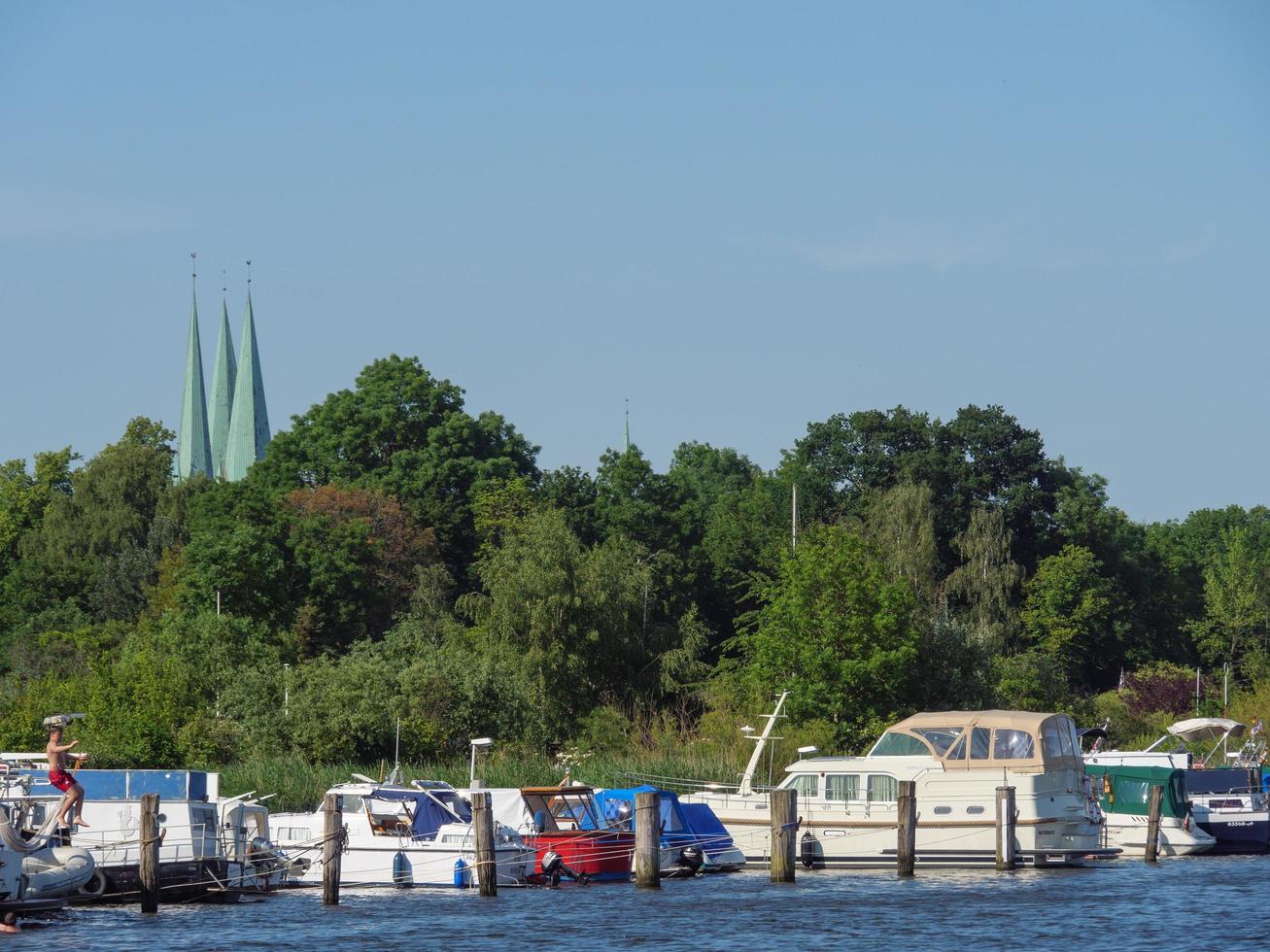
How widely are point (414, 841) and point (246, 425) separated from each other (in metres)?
118

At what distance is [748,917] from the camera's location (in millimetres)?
34656

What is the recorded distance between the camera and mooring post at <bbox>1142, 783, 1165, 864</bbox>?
153 feet

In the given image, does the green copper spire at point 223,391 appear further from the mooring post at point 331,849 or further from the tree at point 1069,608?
the mooring post at point 331,849

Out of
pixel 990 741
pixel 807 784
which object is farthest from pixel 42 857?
pixel 990 741

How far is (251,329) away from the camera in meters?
160

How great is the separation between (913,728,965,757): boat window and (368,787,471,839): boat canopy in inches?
444

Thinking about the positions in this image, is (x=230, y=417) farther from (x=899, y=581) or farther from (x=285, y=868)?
(x=285, y=868)

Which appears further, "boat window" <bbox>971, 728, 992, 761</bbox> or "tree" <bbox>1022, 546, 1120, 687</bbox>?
"tree" <bbox>1022, 546, 1120, 687</bbox>

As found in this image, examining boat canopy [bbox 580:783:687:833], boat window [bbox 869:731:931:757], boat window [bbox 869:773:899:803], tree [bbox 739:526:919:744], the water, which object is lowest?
the water

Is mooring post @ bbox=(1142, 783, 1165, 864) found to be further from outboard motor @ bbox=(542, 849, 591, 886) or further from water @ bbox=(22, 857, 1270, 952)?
outboard motor @ bbox=(542, 849, 591, 886)

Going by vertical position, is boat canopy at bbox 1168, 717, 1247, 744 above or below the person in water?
below

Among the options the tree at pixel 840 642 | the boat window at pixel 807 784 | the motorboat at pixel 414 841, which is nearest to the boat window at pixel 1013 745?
the boat window at pixel 807 784

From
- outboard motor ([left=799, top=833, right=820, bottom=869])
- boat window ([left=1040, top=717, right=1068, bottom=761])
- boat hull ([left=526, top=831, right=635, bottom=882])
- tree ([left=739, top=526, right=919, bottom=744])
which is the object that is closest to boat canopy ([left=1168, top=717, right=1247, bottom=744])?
tree ([left=739, top=526, right=919, bottom=744])

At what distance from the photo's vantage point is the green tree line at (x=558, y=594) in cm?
6322
